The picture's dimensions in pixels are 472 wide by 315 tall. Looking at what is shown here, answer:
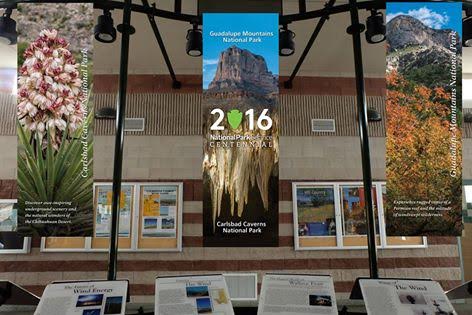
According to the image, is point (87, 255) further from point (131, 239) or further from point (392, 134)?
point (392, 134)

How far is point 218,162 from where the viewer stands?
295 centimetres

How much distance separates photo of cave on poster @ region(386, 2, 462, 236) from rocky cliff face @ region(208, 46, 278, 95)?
976 millimetres

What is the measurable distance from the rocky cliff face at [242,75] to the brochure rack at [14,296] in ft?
6.40

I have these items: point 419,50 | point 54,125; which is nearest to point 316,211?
point 419,50

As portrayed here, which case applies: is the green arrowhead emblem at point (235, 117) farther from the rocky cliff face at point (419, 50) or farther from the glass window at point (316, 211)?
the glass window at point (316, 211)

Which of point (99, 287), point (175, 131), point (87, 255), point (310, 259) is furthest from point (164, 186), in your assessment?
point (99, 287)

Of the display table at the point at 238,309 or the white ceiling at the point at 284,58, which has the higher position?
the white ceiling at the point at 284,58

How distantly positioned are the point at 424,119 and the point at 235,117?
1447 millimetres

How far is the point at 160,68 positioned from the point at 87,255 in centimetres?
330

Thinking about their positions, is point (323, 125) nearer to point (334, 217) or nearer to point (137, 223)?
point (334, 217)

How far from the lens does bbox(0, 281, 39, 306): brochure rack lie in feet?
8.97

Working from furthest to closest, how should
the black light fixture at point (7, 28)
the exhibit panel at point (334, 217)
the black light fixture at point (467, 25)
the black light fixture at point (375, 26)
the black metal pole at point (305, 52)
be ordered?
the exhibit panel at point (334, 217) → the black metal pole at point (305, 52) → the black light fixture at point (375, 26) → the black light fixture at point (467, 25) → the black light fixture at point (7, 28)

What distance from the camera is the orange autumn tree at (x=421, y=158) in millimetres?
3012

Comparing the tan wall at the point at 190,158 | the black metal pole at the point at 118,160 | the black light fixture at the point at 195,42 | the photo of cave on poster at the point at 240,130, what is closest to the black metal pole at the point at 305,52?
the tan wall at the point at 190,158
